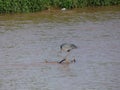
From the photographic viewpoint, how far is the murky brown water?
12.9 m

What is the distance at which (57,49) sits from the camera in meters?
16.2

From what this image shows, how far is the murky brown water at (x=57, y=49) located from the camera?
12922 millimetres

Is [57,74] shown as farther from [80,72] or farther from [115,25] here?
[115,25]

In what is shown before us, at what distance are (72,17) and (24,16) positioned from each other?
1760mm

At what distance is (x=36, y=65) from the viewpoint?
1448 centimetres

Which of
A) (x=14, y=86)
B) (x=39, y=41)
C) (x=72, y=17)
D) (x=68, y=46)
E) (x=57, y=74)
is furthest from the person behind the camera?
(x=72, y=17)

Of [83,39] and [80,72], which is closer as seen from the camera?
[80,72]

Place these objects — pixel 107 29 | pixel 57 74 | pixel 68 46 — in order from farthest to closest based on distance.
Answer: pixel 107 29
pixel 68 46
pixel 57 74

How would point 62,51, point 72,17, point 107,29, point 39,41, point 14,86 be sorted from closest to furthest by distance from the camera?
1. point 14,86
2. point 62,51
3. point 39,41
4. point 107,29
5. point 72,17

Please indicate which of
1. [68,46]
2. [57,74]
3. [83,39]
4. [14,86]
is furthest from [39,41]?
[14,86]

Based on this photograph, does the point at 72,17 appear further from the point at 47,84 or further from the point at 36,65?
the point at 47,84

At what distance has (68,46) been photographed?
48.3 ft

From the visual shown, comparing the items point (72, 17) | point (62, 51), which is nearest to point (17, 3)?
point (72, 17)

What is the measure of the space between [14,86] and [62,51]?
3.35 meters
